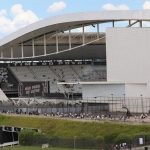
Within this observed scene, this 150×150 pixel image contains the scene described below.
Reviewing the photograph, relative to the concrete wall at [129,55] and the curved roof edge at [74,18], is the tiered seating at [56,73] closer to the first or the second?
the curved roof edge at [74,18]

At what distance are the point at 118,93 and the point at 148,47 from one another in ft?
17.3

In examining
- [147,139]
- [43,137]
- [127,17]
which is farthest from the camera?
[127,17]

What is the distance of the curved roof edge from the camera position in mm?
55875

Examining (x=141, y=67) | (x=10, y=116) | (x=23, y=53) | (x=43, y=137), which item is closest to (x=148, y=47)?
(x=141, y=67)

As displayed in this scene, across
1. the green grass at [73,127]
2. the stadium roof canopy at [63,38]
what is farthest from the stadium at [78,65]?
the green grass at [73,127]

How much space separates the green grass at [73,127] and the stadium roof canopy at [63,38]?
14.5 m

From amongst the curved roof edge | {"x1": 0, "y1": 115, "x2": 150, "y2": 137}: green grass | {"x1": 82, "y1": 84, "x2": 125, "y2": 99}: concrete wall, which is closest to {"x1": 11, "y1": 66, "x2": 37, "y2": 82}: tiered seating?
the curved roof edge

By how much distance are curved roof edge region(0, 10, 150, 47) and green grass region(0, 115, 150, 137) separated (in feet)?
47.2

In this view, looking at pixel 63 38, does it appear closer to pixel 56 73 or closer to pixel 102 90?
pixel 56 73

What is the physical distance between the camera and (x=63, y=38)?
70.9 meters

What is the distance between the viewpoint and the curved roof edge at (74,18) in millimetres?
55875

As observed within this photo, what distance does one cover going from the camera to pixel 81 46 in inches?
2660

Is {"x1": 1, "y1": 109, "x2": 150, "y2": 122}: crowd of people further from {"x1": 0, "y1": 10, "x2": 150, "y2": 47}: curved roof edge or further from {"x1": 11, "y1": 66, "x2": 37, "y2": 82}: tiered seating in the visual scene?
{"x1": 11, "y1": 66, "x2": 37, "y2": 82}: tiered seating

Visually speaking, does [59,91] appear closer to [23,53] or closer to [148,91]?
[23,53]
